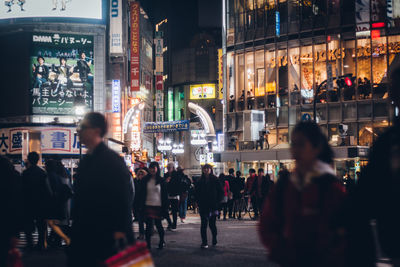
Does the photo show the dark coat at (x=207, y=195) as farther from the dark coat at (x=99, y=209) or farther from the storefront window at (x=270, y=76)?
the storefront window at (x=270, y=76)

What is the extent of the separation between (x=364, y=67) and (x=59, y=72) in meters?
22.0

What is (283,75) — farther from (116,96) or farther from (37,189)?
(37,189)

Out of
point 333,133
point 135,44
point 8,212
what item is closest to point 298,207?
point 8,212

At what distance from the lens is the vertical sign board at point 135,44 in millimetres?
49562

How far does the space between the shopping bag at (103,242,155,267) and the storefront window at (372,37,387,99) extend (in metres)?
38.2

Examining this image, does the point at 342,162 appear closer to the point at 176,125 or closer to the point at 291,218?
the point at 176,125

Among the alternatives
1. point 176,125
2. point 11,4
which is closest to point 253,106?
point 176,125

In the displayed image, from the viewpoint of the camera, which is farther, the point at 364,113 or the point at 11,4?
the point at 11,4

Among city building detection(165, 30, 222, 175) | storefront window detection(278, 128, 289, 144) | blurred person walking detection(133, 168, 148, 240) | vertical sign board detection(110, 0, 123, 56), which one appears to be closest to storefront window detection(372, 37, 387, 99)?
storefront window detection(278, 128, 289, 144)

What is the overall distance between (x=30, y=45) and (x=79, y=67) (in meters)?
3.92

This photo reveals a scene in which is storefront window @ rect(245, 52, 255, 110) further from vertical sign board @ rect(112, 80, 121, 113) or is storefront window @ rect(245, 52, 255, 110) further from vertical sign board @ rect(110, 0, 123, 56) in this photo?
vertical sign board @ rect(110, 0, 123, 56)

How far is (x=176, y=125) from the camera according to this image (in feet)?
152

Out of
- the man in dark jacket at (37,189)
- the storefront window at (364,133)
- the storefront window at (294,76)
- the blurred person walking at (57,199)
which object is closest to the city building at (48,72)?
the storefront window at (294,76)

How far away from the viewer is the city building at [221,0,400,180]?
40.2 meters
